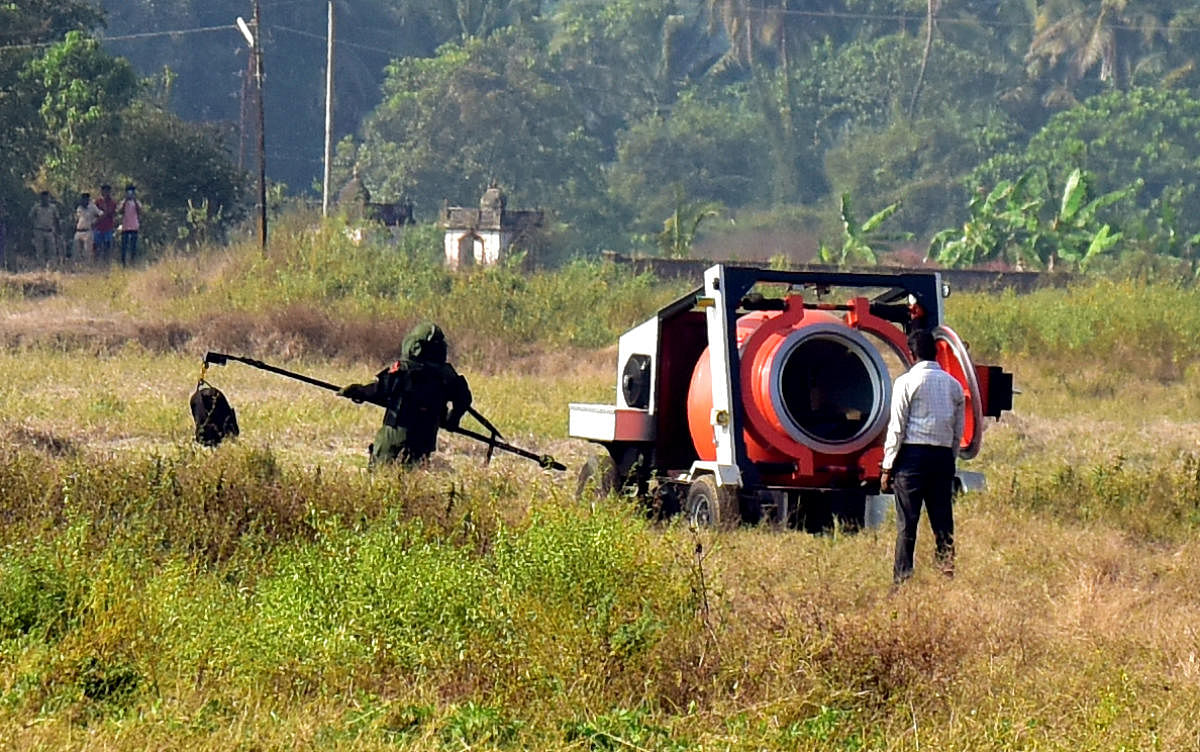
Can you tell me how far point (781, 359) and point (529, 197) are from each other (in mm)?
43565

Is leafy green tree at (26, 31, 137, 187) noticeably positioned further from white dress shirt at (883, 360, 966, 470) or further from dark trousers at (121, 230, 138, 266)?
white dress shirt at (883, 360, 966, 470)

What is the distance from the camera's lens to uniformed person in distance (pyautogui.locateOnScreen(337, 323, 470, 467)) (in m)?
11.7

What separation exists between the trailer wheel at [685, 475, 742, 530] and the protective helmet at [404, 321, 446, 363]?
192cm

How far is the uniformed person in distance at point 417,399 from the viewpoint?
38.3ft

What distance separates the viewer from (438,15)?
6606 cm

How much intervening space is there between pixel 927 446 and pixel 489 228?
29.5 meters

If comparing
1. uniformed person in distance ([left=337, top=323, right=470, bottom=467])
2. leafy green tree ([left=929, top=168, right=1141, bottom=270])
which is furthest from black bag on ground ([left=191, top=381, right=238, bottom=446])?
leafy green tree ([left=929, top=168, right=1141, bottom=270])

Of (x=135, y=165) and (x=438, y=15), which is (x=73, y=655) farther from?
(x=438, y=15)

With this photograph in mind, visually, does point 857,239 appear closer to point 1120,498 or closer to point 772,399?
point 1120,498

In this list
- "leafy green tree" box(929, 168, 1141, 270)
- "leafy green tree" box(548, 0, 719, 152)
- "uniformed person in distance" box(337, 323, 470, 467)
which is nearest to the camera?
"uniformed person in distance" box(337, 323, 470, 467)

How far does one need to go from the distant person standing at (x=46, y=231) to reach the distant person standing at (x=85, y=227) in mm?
882

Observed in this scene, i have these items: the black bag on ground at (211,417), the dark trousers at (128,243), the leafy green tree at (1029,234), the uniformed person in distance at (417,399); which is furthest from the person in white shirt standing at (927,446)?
the leafy green tree at (1029,234)

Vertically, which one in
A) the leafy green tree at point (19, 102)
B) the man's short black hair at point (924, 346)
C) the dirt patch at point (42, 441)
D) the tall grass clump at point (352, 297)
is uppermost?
the leafy green tree at point (19, 102)

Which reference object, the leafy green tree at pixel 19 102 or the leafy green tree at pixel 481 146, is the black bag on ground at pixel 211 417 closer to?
the leafy green tree at pixel 19 102
